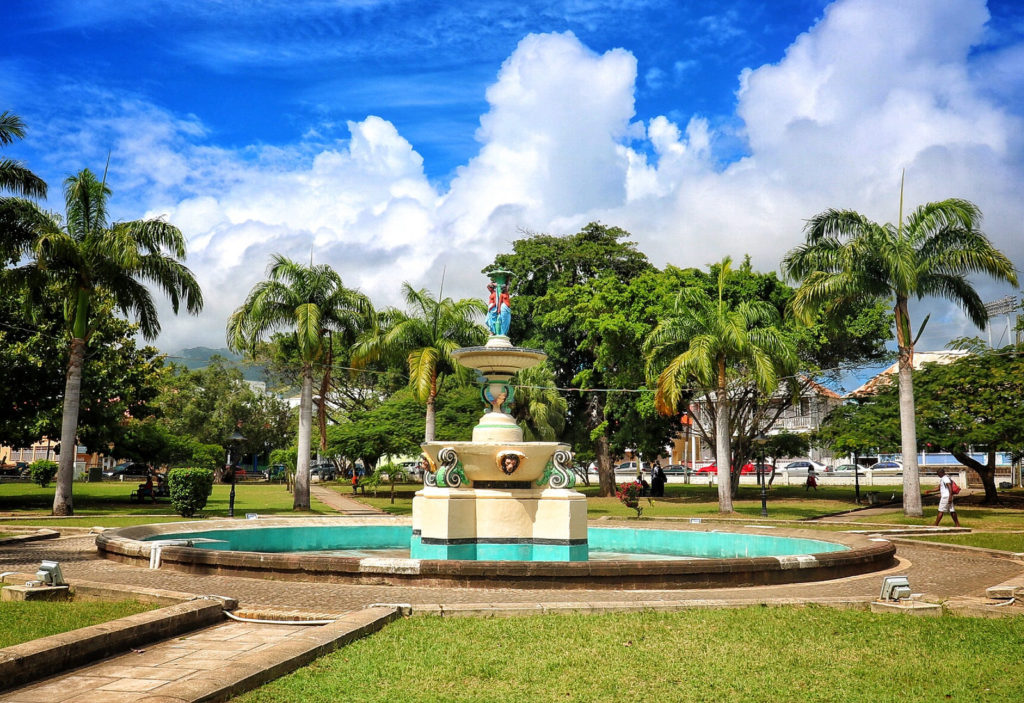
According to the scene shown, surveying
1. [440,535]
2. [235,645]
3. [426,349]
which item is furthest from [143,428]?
[235,645]

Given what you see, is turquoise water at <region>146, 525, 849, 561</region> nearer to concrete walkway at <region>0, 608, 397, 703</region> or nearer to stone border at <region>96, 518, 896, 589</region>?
stone border at <region>96, 518, 896, 589</region>

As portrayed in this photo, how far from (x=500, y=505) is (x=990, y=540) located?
9.69 meters

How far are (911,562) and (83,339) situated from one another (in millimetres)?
20716

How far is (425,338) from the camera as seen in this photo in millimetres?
29031

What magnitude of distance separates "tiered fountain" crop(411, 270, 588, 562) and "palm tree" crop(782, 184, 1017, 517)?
13984 millimetres

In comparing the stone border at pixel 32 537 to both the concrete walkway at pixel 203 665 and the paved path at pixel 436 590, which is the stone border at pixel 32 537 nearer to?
the paved path at pixel 436 590

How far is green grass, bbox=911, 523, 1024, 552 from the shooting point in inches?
593

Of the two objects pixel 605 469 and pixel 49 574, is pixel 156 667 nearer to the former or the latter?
pixel 49 574

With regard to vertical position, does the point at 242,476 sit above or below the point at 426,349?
below

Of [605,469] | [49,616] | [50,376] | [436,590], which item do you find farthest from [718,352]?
[49,616]

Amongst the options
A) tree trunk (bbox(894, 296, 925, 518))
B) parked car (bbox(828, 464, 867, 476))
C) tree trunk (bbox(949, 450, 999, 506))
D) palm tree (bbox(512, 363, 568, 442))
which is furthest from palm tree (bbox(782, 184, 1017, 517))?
parked car (bbox(828, 464, 867, 476))

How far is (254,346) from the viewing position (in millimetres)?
28016

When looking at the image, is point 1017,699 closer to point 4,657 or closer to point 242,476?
point 4,657

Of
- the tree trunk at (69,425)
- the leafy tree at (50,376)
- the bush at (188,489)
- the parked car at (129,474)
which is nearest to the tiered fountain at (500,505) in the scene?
the bush at (188,489)
